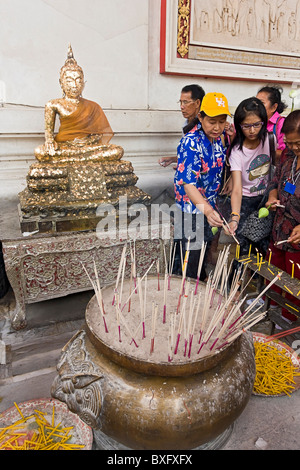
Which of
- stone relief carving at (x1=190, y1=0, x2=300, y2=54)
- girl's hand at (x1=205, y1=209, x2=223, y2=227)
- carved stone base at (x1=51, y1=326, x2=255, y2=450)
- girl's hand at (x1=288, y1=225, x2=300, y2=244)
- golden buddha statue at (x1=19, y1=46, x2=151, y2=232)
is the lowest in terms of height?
carved stone base at (x1=51, y1=326, x2=255, y2=450)

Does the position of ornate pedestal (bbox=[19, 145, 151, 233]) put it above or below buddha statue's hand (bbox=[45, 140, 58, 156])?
below

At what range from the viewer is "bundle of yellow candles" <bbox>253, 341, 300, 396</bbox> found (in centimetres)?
143

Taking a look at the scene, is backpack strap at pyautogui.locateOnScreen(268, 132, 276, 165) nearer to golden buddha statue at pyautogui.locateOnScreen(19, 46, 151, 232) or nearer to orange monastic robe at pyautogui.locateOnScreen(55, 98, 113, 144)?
golden buddha statue at pyautogui.locateOnScreen(19, 46, 151, 232)

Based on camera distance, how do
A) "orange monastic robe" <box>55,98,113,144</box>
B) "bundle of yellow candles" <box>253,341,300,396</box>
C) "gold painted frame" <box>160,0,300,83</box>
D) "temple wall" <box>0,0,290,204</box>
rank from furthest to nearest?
"gold painted frame" <box>160,0,300,83</box> → "temple wall" <box>0,0,290,204</box> → "orange monastic robe" <box>55,98,113,144</box> → "bundle of yellow candles" <box>253,341,300,396</box>

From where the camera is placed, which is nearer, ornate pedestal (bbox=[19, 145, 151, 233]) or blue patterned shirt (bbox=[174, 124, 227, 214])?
blue patterned shirt (bbox=[174, 124, 227, 214])

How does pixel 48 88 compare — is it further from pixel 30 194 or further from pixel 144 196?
pixel 144 196

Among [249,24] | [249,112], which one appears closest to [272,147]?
[249,112]

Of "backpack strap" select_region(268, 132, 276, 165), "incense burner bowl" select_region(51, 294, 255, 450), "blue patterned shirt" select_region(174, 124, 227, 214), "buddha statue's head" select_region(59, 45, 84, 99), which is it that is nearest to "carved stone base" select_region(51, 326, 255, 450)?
"incense burner bowl" select_region(51, 294, 255, 450)

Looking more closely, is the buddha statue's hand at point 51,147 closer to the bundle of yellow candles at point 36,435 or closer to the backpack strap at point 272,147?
the backpack strap at point 272,147

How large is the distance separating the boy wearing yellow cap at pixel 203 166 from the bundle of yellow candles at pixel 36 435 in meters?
1.22

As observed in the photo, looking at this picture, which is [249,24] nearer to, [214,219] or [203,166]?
[203,166]

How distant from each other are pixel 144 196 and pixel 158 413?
1741 mm

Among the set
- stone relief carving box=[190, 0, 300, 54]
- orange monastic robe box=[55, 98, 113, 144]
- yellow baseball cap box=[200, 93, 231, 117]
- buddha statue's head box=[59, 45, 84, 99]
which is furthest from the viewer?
stone relief carving box=[190, 0, 300, 54]

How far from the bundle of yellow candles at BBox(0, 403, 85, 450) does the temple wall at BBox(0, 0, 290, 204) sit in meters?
2.06
